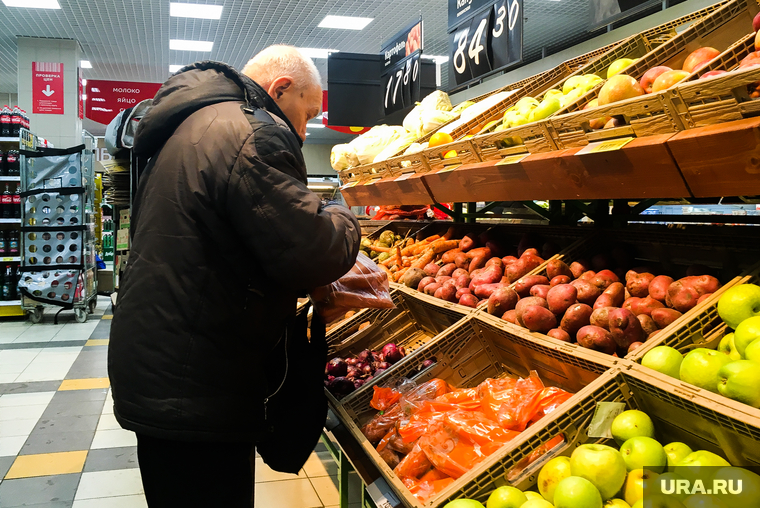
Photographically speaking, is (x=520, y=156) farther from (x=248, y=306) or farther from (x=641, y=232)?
(x=248, y=306)

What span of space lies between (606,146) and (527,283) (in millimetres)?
844

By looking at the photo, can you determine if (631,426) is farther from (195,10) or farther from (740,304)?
(195,10)

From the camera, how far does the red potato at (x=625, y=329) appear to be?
171cm

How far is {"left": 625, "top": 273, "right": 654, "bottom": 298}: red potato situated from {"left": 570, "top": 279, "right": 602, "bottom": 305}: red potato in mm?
108

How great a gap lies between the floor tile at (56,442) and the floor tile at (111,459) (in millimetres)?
148

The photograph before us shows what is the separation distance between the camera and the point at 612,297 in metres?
1.97

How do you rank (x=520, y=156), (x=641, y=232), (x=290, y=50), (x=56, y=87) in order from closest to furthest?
(x=290, y=50), (x=520, y=156), (x=641, y=232), (x=56, y=87)

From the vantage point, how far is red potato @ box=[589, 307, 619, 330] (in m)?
1.78

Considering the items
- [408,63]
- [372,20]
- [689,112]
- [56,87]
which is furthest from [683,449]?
[56,87]

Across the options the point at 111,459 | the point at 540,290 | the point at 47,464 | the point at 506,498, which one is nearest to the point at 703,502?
the point at 506,498

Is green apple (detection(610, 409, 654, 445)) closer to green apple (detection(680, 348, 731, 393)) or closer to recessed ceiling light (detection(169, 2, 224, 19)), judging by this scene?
green apple (detection(680, 348, 731, 393))

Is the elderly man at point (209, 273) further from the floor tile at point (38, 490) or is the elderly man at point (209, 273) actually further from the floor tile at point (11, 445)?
the floor tile at point (11, 445)

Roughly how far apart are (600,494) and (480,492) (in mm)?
293

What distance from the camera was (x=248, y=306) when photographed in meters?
1.44
